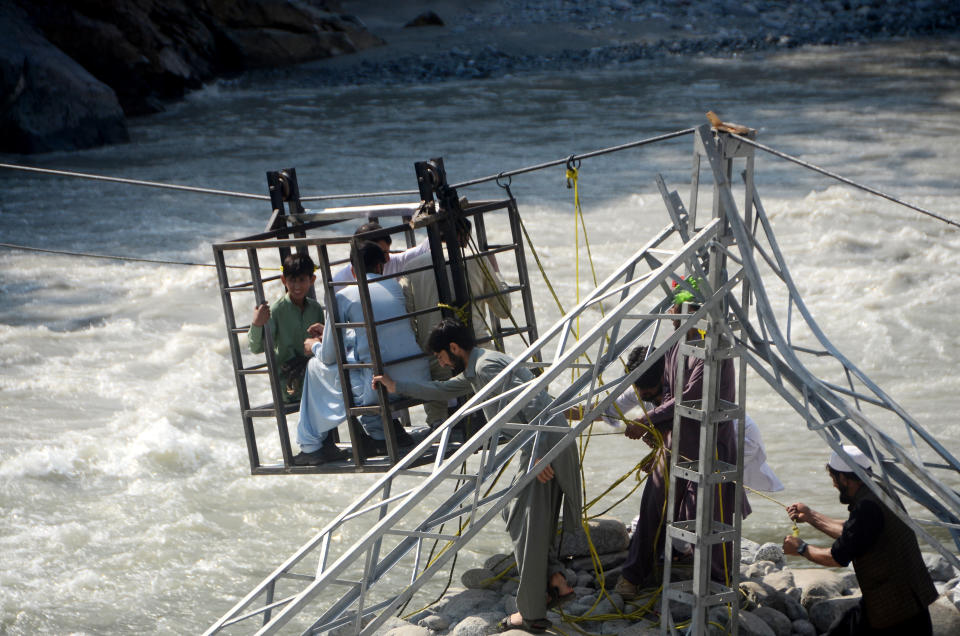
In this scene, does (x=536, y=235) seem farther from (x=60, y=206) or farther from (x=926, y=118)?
(x=926, y=118)

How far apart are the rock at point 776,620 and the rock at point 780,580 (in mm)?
384

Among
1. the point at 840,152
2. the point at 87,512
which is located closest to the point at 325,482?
the point at 87,512

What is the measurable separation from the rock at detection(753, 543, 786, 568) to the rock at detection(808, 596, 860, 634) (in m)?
0.99

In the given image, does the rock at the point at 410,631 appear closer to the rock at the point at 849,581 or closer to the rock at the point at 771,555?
the rock at the point at 771,555

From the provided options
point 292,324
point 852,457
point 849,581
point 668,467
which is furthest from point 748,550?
point 292,324

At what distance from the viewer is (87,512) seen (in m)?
11.1

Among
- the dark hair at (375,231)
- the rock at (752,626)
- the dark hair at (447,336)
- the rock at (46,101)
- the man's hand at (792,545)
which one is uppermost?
the rock at (46,101)

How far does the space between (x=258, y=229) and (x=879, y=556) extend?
1586 cm

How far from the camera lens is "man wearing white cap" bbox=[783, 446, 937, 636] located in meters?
5.94

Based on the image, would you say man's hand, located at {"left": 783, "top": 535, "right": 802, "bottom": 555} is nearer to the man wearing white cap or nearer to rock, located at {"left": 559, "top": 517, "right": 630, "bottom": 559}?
the man wearing white cap

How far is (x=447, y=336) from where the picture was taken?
6.48 meters

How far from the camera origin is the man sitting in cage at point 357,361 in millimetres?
7102

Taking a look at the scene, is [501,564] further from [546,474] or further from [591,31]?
[591,31]

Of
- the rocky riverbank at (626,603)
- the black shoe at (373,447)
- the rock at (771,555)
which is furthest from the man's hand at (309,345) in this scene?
the rock at (771,555)
